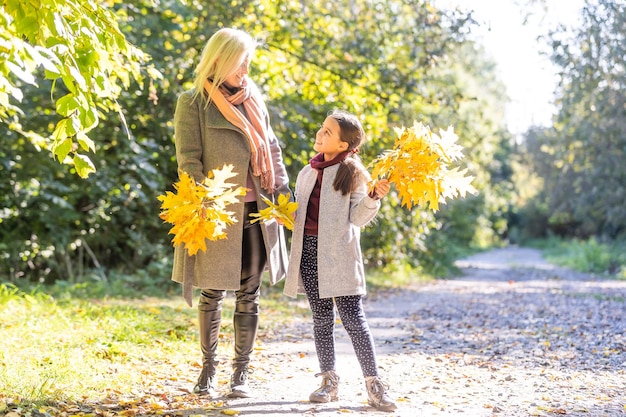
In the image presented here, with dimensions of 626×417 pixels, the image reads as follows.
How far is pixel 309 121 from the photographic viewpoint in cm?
1020

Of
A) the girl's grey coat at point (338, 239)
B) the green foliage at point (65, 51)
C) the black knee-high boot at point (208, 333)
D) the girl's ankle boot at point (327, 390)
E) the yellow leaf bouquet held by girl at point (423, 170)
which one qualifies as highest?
the green foliage at point (65, 51)

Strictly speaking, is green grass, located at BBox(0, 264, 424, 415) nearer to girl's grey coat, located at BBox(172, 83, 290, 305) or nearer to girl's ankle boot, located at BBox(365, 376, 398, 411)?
girl's grey coat, located at BBox(172, 83, 290, 305)

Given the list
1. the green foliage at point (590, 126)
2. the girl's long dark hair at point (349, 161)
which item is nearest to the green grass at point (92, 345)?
the girl's long dark hair at point (349, 161)

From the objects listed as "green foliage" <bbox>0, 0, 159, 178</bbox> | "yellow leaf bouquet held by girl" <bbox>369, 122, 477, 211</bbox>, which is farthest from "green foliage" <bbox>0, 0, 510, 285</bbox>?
"yellow leaf bouquet held by girl" <bbox>369, 122, 477, 211</bbox>

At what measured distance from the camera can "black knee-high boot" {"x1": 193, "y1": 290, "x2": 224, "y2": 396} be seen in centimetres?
427

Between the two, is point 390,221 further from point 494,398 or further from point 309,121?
point 494,398

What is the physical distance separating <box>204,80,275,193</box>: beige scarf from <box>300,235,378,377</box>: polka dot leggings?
1.48 ft

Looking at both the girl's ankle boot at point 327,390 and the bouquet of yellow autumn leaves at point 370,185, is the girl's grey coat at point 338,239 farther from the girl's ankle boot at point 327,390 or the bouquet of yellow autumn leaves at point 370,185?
the girl's ankle boot at point 327,390

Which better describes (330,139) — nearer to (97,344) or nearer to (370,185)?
(370,185)

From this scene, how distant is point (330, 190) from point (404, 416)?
1.30 metres

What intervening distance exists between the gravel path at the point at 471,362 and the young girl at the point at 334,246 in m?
0.26

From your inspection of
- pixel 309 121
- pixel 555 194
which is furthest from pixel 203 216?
pixel 555 194

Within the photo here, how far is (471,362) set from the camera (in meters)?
5.80

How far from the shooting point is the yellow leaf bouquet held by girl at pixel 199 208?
3.76m
